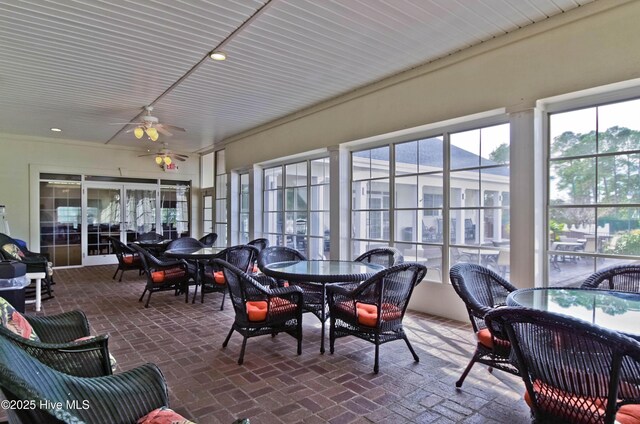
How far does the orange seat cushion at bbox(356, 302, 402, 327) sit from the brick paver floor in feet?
1.27

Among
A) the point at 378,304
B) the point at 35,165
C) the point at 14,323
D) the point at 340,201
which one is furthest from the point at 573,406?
the point at 35,165

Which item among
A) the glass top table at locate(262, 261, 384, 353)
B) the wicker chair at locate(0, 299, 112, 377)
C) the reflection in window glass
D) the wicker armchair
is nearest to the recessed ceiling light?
the glass top table at locate(262, 261, 384, 353)

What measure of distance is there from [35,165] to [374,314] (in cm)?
A: 934

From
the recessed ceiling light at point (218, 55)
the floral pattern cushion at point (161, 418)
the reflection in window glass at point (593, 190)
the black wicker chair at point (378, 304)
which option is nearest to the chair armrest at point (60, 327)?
the floral pattern cushion at point (161, 418)

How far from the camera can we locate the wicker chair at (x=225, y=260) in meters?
5.04

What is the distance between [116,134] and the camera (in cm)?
841

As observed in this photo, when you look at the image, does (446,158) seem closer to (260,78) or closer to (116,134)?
(260,78)

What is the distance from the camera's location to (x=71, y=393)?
1494mm

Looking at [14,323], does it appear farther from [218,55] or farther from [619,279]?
[619,279]

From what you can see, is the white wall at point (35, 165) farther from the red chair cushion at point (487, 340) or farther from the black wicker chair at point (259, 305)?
the red chair cushion at point (487, 340)

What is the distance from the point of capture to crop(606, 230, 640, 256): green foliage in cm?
317

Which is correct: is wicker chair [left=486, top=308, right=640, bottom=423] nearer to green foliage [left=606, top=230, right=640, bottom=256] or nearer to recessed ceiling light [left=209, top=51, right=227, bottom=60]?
green foliage [left=606, top=230, right=640, bottom=256]

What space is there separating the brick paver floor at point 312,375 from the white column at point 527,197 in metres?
0.95

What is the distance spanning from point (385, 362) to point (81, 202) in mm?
9218
